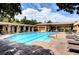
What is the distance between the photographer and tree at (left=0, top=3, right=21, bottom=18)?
2.57m

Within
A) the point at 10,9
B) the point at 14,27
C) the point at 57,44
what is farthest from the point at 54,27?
the point at 10,9

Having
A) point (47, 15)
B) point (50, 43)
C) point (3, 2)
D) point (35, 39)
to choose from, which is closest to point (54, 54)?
point (50, 43)

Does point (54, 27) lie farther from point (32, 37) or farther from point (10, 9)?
point (10, 9)

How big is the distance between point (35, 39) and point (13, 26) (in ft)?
1.24

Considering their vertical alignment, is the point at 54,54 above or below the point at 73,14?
below

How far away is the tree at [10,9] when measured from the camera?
2574 millimetres

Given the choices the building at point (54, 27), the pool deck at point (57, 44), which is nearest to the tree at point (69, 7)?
the building at point (54, 27)

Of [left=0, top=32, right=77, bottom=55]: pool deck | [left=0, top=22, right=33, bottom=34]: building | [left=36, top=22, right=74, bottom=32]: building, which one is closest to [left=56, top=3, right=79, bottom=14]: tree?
[left=36, top=22, right=74, bottom=32]: building

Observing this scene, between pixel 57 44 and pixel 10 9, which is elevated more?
pixel 10 9

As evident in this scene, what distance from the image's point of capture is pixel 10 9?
264cm

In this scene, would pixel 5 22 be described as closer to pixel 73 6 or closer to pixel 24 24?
pixel 24 24

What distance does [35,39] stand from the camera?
259 centimetres
